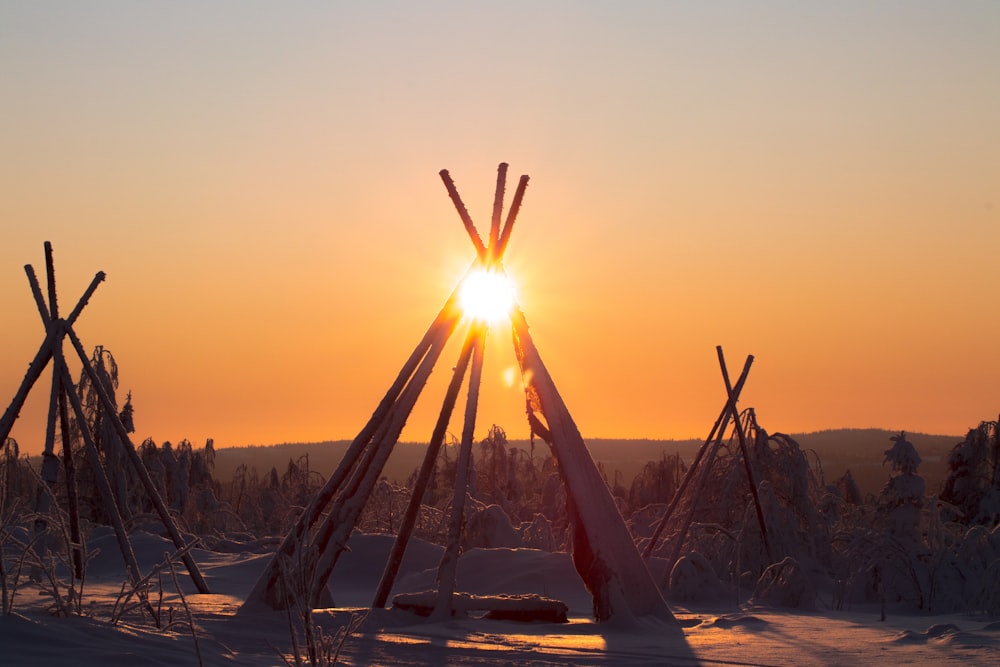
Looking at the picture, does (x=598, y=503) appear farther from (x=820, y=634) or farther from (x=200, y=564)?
(x=200, y=564)

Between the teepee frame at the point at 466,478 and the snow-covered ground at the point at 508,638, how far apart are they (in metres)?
0.32

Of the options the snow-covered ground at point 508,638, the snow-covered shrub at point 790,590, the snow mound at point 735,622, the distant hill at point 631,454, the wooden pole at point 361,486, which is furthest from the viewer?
the distant hill at point 631,454

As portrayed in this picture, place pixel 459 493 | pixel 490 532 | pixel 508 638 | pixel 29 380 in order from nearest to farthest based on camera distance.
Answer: pixel 508 638, pixel 459 493, pixel 29 380, pixel 490 532

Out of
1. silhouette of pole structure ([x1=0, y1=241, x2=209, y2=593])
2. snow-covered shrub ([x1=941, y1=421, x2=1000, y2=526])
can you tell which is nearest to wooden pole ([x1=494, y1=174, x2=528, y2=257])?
silhouette of pole structure ([x1=0, y1=241, x2=209, y2=593])

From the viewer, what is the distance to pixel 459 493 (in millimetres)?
9828

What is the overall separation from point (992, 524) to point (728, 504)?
6.20 metres

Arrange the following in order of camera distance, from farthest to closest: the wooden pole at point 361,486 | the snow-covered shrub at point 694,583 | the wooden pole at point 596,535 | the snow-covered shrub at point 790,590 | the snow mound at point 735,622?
the snow-covered shrub at point 694,583, the snow-covered shrub at point 790,590, the wooden pole at point 361,486, the snow mound at point 735,622, the wooden pole at point 596,535

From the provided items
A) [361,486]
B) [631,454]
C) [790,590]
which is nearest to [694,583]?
[790,590]

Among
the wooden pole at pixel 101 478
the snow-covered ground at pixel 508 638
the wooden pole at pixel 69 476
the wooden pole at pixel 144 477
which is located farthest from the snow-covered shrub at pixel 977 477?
the wooden pole at pixel 69 476

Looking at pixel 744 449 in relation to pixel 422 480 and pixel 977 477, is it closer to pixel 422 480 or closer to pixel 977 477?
pixel 422 480

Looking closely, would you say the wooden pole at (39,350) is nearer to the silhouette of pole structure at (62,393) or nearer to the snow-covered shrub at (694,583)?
the silhouette of pole structure at (62,393)

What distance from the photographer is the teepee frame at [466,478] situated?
921 centimetres

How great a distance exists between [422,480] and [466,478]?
1.58 feet

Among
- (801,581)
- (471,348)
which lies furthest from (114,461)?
(801,581)
